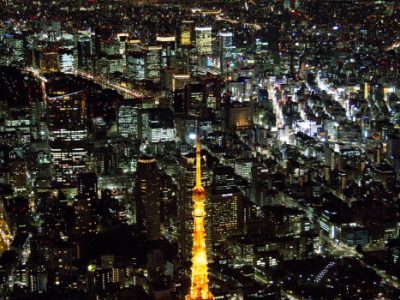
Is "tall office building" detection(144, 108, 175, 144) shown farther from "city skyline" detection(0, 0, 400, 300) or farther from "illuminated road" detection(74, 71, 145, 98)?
"illuminated road" detection(74, 71, 145, 98)

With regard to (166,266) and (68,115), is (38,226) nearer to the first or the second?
(166,266)

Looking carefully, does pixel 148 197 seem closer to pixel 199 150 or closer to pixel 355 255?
pixel 355 255

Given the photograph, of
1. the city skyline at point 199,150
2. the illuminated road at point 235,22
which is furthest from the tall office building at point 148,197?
the illuminated road at point 235,22

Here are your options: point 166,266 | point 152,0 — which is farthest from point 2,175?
point 152,0

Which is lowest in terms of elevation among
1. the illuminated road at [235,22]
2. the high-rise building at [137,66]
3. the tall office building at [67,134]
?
the tall office building at [67,134]

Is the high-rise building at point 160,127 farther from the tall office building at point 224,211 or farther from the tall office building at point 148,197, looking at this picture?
the tall office building at point 224,211

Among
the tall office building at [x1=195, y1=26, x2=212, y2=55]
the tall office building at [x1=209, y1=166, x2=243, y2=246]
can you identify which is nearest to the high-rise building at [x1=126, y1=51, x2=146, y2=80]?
the tall office building at [x1=195, y1=26, x2=212, y2=55]
